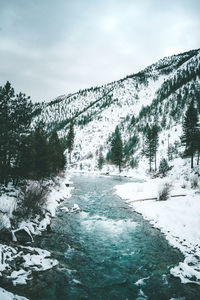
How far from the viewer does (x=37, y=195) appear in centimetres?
1202

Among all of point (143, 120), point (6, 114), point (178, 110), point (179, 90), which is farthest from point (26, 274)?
point (179, 90)

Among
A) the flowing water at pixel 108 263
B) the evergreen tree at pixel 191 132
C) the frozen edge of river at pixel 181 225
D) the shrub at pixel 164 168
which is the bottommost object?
the flowing water at pixel 108 263

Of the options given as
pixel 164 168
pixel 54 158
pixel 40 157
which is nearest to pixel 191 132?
pixel 164 168

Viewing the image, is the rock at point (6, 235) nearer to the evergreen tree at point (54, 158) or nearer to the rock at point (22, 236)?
the rock at point (22, 236)

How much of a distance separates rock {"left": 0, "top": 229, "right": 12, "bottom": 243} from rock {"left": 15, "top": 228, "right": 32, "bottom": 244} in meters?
0.43

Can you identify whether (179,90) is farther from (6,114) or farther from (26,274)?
(26,274)

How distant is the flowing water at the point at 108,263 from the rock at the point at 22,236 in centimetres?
56

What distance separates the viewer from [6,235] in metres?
8.05

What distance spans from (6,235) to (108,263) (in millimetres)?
4830

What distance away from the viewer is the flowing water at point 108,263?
5906mm

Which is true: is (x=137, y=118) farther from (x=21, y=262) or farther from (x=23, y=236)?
(x=21, y=262)

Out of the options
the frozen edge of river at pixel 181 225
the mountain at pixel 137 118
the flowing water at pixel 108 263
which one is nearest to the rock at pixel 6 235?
the flowing water at pixel 108 263

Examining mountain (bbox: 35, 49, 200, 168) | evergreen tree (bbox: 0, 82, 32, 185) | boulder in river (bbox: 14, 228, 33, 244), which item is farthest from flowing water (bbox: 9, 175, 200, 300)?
mountain (bbox: 35, 49, 200, 168)

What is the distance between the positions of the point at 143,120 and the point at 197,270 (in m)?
92.0
